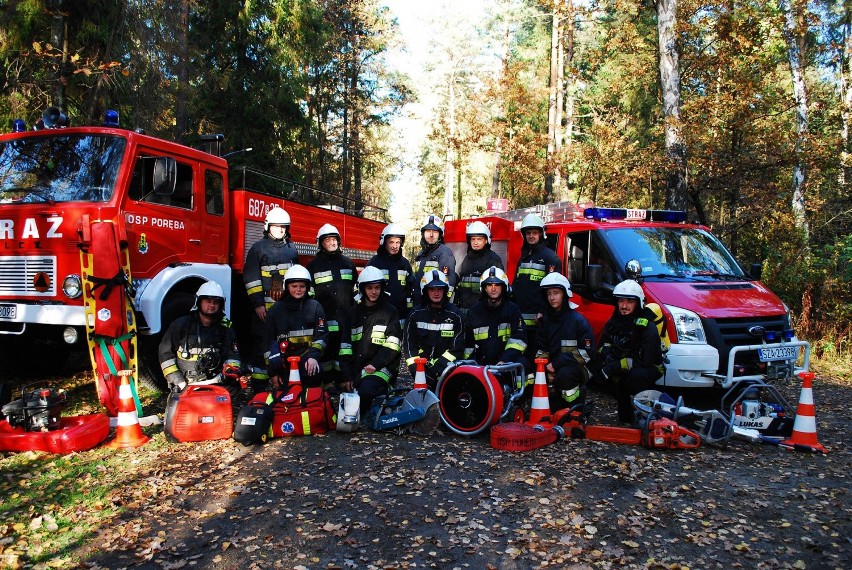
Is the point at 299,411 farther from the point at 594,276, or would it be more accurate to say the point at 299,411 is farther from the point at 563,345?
the point at 594,276

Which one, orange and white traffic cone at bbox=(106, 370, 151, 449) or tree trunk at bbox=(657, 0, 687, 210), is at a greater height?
tree trunk at bbox=(657, 0, 687, 210)

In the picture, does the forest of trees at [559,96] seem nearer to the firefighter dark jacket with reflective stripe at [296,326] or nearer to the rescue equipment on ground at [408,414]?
the firefighter dark jacket with reflective stripe at [296,326]

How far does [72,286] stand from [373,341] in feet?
9.89

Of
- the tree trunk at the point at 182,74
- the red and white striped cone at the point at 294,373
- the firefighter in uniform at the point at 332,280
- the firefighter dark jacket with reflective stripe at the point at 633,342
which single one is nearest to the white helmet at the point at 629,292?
the firefighter dark jacket with reflective stripe at the point at 633,342

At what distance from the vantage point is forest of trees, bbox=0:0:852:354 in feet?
32.3

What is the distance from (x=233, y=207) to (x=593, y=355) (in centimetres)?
489

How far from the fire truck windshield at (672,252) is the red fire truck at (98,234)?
16.2 ft

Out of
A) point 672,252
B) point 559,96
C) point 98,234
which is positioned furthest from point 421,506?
point 559,96

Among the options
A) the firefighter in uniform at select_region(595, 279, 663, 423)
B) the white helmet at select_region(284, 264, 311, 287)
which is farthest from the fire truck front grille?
the firefighter in uniform at select_region(595, 279, 663, 423)

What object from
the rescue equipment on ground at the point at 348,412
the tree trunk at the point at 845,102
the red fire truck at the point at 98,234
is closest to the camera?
the rescue equipment on ground at the point at 348,412

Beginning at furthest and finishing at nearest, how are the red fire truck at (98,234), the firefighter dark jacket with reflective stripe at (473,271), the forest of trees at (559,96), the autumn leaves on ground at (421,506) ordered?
the forest of trees at (559,96) → the firefighter dark jacket with reflective stripe at (473,271) → the red fire truck at (98,234) → the autumn leaves on ground at (421,506)

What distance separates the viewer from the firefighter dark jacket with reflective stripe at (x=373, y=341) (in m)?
6.49

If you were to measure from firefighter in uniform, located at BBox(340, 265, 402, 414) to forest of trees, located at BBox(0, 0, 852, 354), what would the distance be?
15.1 feet

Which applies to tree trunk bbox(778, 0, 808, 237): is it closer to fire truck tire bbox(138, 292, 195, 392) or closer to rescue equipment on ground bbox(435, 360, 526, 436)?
rescue equipment on ground bbox(435, 360, 526, 436)
